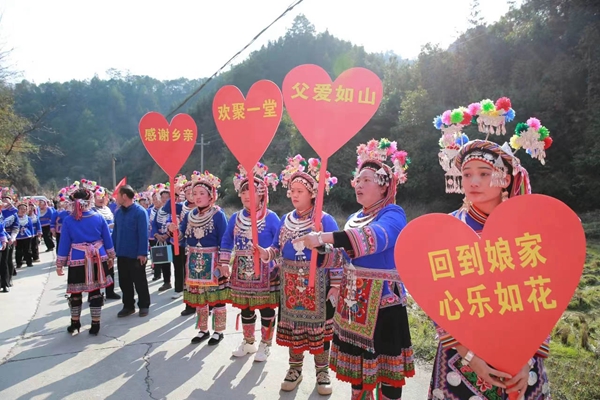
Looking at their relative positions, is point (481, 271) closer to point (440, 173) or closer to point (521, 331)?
point (521, 331)

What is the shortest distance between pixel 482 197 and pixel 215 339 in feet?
11.0

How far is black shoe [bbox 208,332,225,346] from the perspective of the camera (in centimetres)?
425

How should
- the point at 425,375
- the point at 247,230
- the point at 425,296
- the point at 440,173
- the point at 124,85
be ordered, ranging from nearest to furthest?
the point at 425,296
the point at 425,375
the point at 247,230
the point at 440,173
the point at 124,85

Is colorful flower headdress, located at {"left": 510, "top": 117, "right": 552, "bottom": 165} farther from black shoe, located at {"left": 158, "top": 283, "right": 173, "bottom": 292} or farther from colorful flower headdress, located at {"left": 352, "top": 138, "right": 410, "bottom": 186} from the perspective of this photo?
black shoe, located at {"left": 158, "top": 283, "right": 173, "bottom": 292}

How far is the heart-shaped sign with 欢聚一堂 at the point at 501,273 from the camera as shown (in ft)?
5.16

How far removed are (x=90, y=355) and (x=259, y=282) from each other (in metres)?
1.99

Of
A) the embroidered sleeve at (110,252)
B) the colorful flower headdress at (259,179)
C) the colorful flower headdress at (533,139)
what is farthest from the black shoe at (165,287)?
the colorful flower headdress at (533,139)

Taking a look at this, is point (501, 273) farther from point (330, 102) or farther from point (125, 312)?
point (125, 312)

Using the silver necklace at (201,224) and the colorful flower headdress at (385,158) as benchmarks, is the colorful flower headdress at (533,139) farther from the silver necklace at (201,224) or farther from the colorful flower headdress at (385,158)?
the silver necklace at (201,224)

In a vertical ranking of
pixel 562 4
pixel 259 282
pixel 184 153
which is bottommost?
pixel 259 282

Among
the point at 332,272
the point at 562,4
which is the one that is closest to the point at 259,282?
the point at 332,272

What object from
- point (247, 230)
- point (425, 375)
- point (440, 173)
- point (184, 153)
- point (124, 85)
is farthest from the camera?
point (124, 85)

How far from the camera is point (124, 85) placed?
61000 mm

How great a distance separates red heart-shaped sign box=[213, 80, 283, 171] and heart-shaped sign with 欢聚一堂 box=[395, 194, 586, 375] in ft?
5.98
